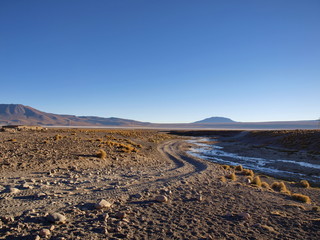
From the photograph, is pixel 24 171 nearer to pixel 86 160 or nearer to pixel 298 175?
pixel 86 160

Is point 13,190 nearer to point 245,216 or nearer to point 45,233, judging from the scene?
point 45,233

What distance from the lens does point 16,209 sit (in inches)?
247

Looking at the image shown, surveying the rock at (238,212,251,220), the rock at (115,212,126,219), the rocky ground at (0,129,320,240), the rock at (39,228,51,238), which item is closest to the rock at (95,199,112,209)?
the rocky ground at (0,129,320,240)

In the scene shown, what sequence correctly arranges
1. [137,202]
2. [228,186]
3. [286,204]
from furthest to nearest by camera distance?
[228,186] < [286,204] < [137,202]

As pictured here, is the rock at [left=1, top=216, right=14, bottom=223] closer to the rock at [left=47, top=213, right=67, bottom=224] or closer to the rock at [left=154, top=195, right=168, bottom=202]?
the rock at [left=47, top=213, right=67, bottom=224]

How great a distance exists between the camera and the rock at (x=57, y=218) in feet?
18.3

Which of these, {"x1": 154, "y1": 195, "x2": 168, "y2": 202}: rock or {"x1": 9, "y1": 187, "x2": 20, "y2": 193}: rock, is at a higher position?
{"x1": 9, "y1": 187, "x2": 20, "y2": 193}: rock

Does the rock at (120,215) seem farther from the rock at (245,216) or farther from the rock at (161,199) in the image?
the rock at (245,216)

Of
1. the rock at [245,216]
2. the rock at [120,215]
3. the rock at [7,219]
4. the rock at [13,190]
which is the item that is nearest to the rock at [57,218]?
the rock at [7,219]

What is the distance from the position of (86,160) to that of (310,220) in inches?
467

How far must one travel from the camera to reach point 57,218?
5.62 m

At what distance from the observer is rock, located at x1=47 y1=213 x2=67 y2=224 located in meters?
5.57

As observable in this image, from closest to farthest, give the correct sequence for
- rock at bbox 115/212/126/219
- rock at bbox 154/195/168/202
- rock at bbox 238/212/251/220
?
1. rock at bbox 115/212/126/219
2. rock at bbox 238/212/251/220
3. rock at bbox 154/195/168/202

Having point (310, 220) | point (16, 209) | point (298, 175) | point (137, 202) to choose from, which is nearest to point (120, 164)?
point (137, 202)
